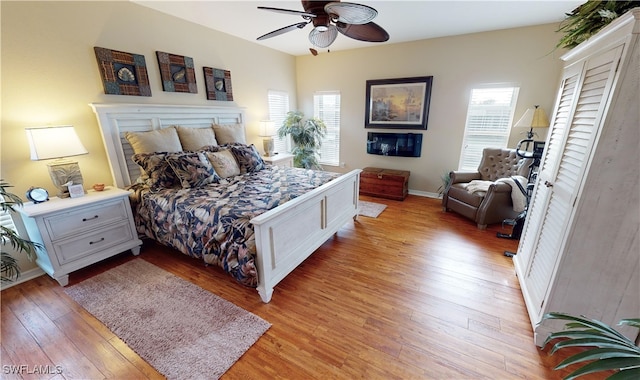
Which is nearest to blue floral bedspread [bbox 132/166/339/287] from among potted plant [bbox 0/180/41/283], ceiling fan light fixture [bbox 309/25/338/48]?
potted plant [bbox 0/180/41/283]

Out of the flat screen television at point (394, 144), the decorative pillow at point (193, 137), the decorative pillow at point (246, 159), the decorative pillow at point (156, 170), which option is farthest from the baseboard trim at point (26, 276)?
the flat screen television at point (394, 144)

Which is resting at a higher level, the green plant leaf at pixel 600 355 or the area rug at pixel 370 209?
the green plant leaf at pixel 600 355

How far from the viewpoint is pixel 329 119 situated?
5.16 metres

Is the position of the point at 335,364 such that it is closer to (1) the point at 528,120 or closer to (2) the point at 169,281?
(2) the point at 169,281

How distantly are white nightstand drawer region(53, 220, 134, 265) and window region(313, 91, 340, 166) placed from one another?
3716mm

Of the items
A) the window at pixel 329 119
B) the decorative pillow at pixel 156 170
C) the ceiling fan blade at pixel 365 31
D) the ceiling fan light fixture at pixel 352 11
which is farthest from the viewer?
the window at pixel 329 119

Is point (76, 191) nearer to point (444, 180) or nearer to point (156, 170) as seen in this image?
point (156, 170)

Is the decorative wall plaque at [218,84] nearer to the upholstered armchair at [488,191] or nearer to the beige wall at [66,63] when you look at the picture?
the beige wall at [66,63]

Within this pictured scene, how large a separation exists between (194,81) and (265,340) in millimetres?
3253

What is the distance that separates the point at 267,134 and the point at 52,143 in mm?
2630

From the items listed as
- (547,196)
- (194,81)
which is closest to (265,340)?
(547,196)

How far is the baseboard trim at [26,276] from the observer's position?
7.22 ft

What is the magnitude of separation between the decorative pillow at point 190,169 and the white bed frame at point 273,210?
611 millimetres

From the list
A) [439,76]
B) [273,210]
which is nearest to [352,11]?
[273,210]
